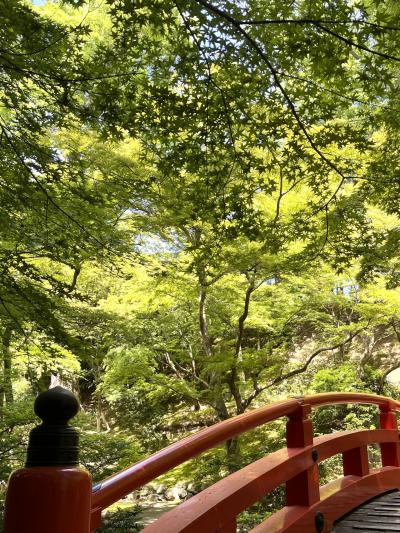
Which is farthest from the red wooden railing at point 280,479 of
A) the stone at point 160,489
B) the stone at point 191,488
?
the stone at point 160,489

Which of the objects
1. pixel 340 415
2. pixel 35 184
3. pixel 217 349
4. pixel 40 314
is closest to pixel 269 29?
pixel 35 184

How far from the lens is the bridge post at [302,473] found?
2523mm

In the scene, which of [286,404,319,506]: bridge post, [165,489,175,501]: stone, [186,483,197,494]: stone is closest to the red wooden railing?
[286,404,319,506]: bridge post

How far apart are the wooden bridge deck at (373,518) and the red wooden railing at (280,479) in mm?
58

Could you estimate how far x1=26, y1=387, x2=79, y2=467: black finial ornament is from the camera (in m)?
1.01

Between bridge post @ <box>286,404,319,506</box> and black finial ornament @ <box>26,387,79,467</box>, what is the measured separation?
1842 millimetres

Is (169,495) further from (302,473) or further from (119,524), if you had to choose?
(302,473)

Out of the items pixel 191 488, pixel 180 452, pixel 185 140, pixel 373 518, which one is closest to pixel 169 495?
pixel 191 488

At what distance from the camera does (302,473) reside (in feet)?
8.35

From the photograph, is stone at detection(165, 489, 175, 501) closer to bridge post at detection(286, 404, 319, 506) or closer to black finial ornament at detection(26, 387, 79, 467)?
bridge post at detection(286, 404, 319, 506)

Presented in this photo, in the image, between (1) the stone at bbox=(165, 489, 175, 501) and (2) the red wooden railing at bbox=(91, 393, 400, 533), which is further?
(1) the stone at bbox=(165, 489, 175, 501)

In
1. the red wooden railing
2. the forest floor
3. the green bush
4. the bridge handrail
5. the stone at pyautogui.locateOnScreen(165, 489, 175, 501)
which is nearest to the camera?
the bridge handrail

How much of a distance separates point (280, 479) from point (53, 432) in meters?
1.67

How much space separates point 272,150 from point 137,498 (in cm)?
1148
